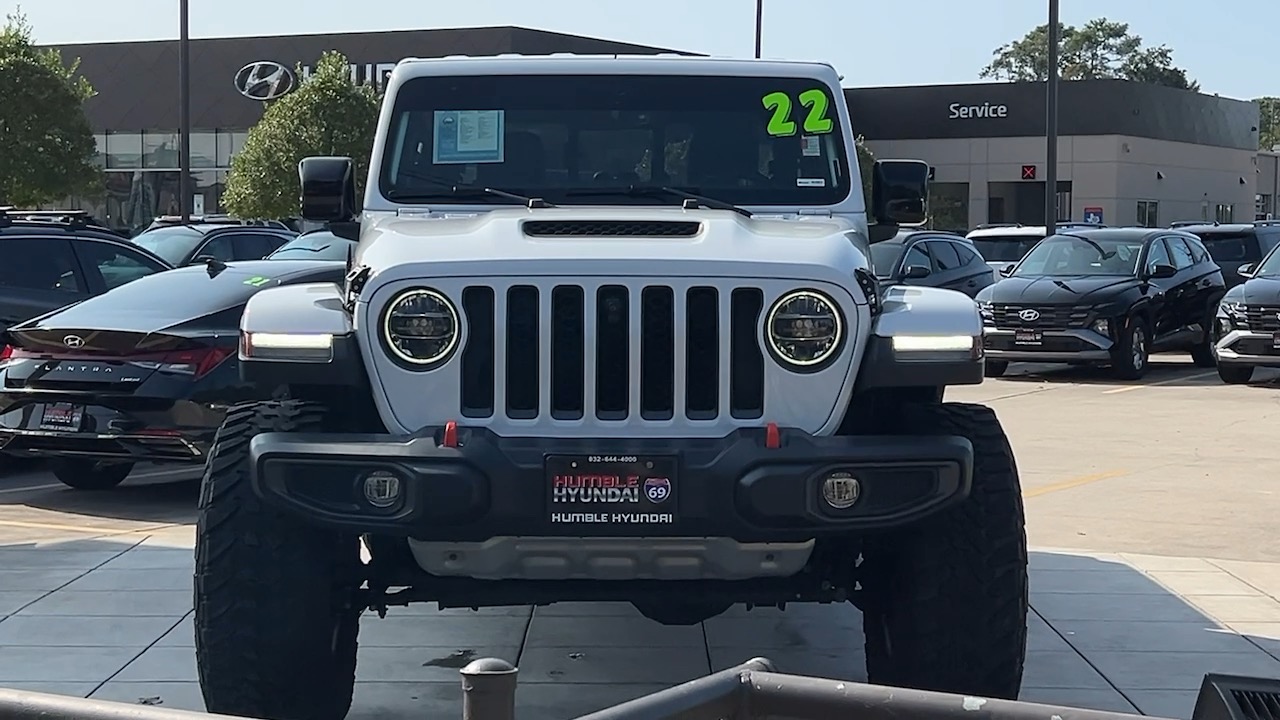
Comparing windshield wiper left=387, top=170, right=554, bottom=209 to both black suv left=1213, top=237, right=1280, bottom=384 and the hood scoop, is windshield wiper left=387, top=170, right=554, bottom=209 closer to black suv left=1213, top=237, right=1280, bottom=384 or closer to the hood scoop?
the hood scoop

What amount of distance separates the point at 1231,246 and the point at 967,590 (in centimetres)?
1941

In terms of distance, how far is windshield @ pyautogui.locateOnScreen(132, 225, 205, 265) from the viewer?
61.8 ft

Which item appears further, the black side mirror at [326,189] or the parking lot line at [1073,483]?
the parking lot line at [1073,483]

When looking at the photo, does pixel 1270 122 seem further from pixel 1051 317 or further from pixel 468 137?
pixel 468 137

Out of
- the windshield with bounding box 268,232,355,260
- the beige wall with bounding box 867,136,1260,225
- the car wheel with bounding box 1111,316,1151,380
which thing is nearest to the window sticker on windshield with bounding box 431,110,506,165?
the windshield with bounding box 268,232,355,260

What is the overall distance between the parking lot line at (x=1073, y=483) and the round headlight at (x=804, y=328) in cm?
587

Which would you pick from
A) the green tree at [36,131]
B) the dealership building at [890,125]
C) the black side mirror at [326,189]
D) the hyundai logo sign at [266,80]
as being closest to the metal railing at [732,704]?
the black side mirror at [326,189]

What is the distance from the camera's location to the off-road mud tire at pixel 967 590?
5.00 metres

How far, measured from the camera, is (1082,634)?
7.00m

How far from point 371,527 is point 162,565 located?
380 cm

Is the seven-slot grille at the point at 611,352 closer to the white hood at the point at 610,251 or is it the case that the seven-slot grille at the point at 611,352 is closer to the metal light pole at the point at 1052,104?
the white hood at the point at 610,251

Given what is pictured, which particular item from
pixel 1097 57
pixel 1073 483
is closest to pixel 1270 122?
pixel 1097 57

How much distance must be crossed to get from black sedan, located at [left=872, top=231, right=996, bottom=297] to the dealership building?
28100 millimetres

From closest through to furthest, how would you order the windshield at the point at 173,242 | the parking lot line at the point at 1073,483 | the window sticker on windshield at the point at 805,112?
the window sticker on windshield at the point at 805,112, the parking lot line at the point at 1073,483, the windshield at the point at 173,242
